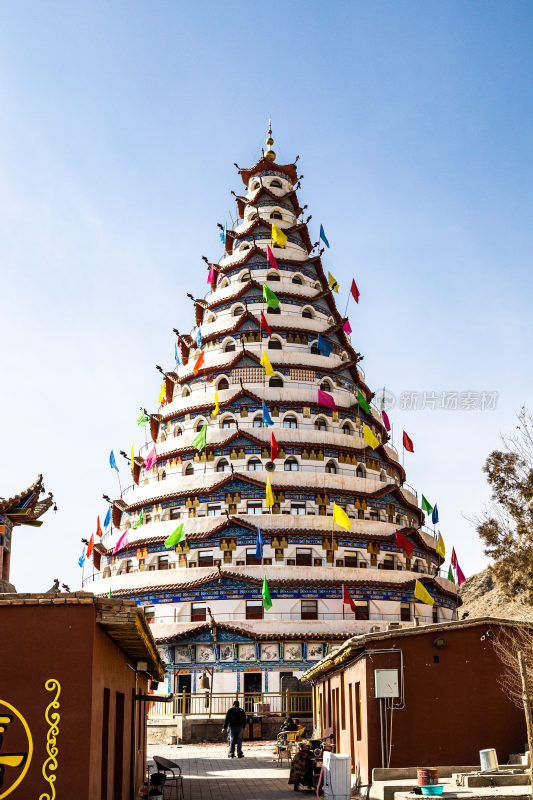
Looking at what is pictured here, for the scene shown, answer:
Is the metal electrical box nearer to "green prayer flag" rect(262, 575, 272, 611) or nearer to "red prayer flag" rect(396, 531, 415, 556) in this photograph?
"green prayer flag" rect(262, 575, 272, 611)

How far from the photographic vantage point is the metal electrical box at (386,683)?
2083 centimetres

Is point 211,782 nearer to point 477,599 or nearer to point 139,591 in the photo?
point 139,591

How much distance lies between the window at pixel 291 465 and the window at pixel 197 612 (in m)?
9.66

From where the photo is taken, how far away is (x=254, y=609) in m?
46.6

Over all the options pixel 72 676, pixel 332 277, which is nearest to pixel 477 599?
pixel 332 277

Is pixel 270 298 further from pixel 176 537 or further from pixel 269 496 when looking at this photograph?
pixel 176 537

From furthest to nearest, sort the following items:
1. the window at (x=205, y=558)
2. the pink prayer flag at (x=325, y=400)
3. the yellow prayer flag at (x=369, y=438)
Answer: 1. the pink prayer flag at (x=325, y=400)
2. the yellow prayer flag at (x=369, y=438)
3. the window at (x=205, y=558)

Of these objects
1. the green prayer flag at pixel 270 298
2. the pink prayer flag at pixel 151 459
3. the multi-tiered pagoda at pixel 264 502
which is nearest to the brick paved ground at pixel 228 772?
the multi-tiered pagoda at pixel 264 502

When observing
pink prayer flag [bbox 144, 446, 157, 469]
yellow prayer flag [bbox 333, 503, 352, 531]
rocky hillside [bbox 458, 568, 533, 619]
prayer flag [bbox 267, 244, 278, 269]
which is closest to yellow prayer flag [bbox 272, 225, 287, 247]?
prayer flag [bbox 267, 244, 278, 269]

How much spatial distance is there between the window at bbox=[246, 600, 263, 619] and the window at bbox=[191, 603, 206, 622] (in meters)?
2.31

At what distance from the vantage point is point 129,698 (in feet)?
68.7

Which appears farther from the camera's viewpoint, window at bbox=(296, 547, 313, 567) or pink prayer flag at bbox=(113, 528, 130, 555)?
pink prayer flag at bbox=(113, 528, 130, 555)

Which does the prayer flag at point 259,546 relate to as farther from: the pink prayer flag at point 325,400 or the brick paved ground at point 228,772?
the brick paved ground at point 228,772

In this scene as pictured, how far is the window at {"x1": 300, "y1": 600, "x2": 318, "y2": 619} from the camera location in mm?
46781
